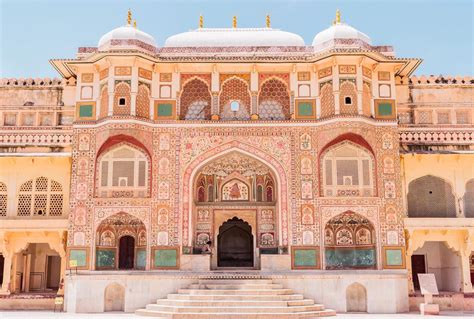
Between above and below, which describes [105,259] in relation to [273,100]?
below

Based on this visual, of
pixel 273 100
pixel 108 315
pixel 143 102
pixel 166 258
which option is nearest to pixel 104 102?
pixel 143 102

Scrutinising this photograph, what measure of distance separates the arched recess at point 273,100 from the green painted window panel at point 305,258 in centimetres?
432

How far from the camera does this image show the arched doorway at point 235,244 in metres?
20.1

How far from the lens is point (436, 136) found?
20016mm

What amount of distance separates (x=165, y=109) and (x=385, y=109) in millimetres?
7020

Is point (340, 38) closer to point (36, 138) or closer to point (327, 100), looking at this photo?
point (327, 100)

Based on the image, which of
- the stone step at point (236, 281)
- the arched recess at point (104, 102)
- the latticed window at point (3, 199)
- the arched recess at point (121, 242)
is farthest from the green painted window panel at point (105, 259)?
the arched recess at point (104, 102)

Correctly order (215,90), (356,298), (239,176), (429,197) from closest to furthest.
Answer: (356,298) < (215,90) < (239,176) < (429,197)

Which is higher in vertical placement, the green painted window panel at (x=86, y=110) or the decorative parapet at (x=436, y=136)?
the green painted window panel at (x=86, y=110)

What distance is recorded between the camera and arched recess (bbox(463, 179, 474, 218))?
64.7 feet

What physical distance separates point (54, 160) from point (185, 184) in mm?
4524

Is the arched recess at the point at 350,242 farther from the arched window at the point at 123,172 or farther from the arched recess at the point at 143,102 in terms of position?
the arched recess at the point at 143,102

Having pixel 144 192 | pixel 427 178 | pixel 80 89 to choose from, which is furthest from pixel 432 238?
pixel 80 89

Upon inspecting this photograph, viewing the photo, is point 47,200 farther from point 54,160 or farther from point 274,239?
point 274,239
